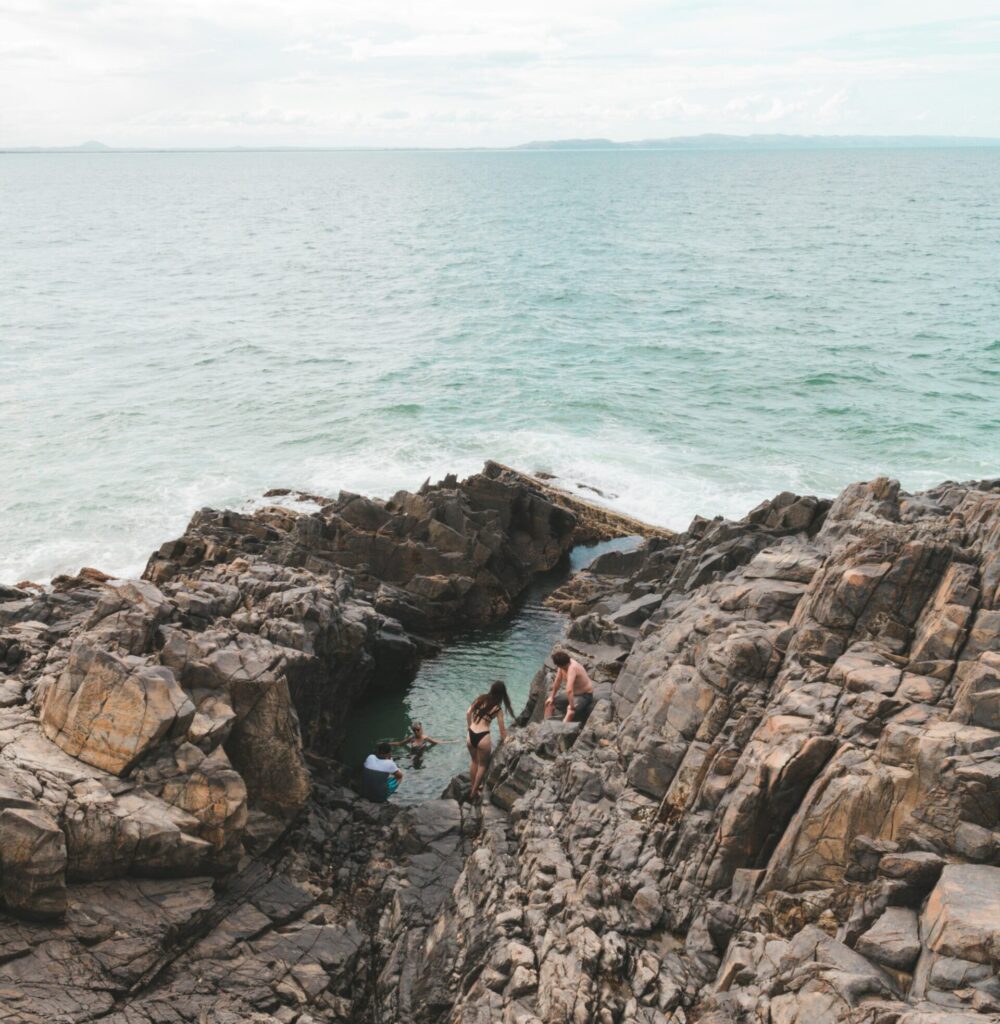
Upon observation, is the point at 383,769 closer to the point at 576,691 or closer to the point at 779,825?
the point at 576,691

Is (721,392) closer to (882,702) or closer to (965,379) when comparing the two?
(965,379)

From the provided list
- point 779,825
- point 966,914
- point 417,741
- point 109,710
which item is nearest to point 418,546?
point 417,741

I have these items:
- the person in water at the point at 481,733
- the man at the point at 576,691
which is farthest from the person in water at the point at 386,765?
the man at the point at 576,691

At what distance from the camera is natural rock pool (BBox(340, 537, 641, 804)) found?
2267cm

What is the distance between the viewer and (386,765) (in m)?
20.8

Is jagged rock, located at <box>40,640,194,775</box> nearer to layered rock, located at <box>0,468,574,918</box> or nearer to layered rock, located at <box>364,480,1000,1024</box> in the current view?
layered rock, located at <box>0,468,574,918</box>

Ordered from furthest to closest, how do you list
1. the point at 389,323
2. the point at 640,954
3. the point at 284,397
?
the point at 389,323
the point at 284,397
the point at 640,954

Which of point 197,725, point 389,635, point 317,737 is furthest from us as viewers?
point 389,635

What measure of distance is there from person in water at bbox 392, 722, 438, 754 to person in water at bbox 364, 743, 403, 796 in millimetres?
1790

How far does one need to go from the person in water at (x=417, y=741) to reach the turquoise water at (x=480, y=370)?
16.8 meters

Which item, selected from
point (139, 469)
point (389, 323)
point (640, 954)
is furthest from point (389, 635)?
point (389, 323)

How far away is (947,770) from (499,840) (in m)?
7.69

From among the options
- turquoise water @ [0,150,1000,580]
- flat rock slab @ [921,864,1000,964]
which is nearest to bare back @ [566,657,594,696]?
flat rock slab @ [921,864,1000,964]

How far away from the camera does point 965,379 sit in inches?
2448
